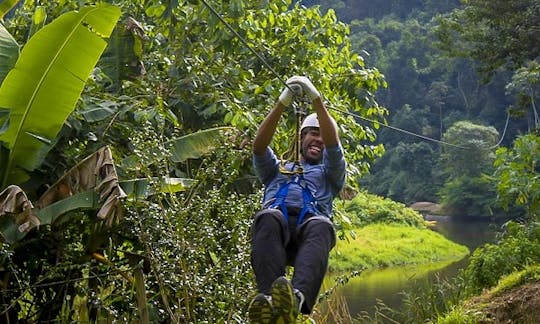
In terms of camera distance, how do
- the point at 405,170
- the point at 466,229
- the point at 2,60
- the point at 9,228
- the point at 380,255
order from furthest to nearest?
the point at 405,170 < the point at 466,229 < the point at 380,255 < the point at 2,60 < the point at 9,228

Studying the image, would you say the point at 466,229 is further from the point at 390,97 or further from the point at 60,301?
the point at 60,301

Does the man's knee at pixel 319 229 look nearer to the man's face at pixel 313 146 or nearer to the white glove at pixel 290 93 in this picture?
the man's face at pixel 313 146

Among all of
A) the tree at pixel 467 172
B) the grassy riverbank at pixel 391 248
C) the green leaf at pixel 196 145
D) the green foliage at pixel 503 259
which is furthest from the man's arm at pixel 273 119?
the tree at pixel 467 172

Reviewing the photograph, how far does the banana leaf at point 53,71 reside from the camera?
183 inches

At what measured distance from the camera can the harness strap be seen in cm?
366

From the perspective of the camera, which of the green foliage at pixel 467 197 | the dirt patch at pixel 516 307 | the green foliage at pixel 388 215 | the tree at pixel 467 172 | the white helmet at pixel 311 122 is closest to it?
the white helmet at pixel 311 122

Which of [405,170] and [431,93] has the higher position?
[431,93]

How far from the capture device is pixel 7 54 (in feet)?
16.4

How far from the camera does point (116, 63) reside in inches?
232

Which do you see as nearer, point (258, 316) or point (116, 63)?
point (258, 316)

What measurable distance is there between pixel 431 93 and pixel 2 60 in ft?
140

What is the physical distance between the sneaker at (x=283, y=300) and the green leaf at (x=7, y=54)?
247 centimetres

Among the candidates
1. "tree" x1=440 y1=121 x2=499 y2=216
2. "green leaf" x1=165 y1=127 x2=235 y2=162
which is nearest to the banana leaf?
"green leaf" x1=165 y1=127 x2=235 y2=162

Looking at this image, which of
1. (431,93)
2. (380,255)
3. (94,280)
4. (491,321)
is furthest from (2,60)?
(431,93)
